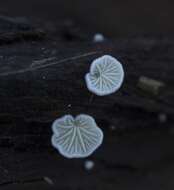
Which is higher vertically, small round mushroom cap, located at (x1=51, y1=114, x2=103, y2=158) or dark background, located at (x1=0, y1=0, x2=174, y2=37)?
dark background, located at (x1=0, y1=0, x2=174, y2=37)

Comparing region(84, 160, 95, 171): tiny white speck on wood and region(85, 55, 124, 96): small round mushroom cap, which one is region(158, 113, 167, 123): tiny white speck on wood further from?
region(85, 55, 124, 96): small round mushroom cap

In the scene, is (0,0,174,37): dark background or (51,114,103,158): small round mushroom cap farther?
(0,0,174,37): dark background

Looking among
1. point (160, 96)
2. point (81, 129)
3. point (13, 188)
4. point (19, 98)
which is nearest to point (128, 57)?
point (160, 96)

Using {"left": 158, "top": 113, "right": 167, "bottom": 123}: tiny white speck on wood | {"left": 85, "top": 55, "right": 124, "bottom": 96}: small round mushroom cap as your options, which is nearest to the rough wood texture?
{"left": 158, "top": 113, "right": 167, "bottom": 123}: tiny white speck on wood

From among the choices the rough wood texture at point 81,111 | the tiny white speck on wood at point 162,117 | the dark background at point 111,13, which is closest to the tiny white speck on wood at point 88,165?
the rough wood texture at point 81,111

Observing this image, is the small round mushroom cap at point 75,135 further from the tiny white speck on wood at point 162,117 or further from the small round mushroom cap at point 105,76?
the tiny white speck on wood at point 162,117
